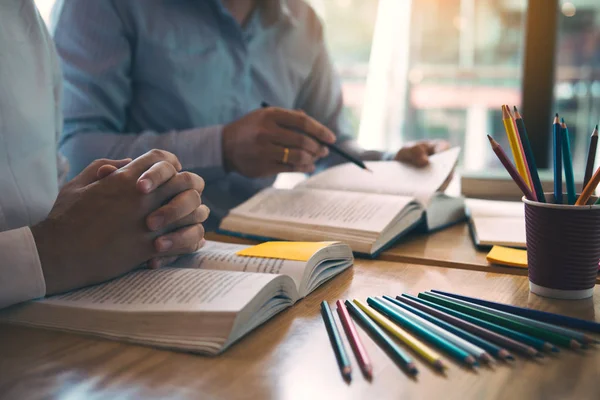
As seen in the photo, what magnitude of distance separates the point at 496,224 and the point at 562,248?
39 cm

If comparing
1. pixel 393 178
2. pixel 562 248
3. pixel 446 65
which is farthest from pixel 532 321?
pixel 446 65

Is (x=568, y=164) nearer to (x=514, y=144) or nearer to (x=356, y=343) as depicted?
(x=514, y=144)

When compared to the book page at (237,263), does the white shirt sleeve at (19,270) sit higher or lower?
higher

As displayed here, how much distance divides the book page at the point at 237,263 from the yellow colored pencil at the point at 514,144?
10.6 inches

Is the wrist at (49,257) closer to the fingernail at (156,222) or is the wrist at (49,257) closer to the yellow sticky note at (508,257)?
the fingernail at (156,222)

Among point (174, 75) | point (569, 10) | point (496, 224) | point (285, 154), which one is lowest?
point (496, 224)

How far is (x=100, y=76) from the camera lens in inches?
49.8

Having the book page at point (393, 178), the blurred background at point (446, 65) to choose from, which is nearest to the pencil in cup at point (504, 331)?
the book page at point (393, 178)

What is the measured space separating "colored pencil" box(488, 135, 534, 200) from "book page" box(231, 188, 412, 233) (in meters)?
0.26

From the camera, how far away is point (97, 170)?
700 millimetres

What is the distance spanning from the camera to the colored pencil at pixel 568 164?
0.62 m

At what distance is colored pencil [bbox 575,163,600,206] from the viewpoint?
620mm

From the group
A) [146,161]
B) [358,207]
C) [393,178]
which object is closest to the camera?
[146,161]

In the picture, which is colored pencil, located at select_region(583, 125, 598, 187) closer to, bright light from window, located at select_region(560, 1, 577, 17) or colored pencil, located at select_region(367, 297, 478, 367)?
colored pencil, located at select_region(367, 297, 478, 367)
